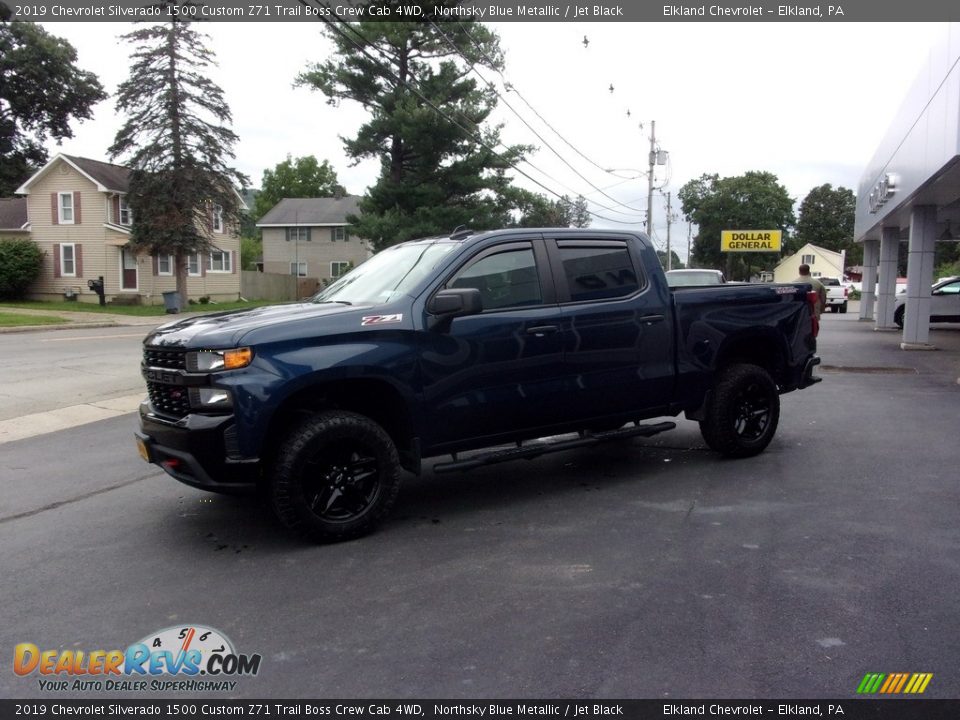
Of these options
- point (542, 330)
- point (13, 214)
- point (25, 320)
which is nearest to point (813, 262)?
point (13, 214)

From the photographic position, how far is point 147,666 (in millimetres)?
3482

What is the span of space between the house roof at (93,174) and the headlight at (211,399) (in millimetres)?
35869

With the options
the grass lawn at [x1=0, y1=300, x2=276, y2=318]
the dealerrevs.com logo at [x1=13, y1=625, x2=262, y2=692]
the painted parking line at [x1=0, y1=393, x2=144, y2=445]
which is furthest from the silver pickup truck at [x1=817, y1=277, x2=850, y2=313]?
the dealerrevs.com logo at [x1=13, y1=625, x2=262, y2=692]

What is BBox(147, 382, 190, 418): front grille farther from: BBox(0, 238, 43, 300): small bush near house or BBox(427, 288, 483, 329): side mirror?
BBox(0, 238, 43, 300): small bush near house

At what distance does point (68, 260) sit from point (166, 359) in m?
37.8

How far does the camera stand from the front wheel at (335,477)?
477 cm

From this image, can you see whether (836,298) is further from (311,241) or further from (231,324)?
(231,324)

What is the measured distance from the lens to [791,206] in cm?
8406

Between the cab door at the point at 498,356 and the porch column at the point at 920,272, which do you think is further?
the porch column at the point at 920,272

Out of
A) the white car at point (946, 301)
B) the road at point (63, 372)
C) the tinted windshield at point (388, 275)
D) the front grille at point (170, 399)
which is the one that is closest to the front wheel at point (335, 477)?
the front grille at point (170, 399)

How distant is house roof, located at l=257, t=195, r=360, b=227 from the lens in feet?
196

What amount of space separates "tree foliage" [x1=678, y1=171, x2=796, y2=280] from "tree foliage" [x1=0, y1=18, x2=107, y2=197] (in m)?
58.9

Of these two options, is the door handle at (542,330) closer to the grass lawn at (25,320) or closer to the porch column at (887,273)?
the grass lawn at (25,320)

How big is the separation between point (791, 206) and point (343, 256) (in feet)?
166
